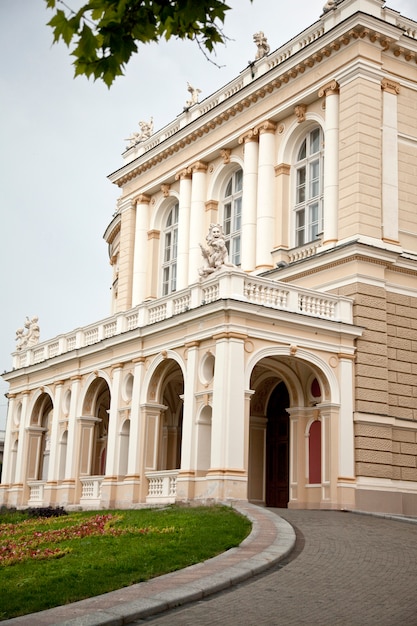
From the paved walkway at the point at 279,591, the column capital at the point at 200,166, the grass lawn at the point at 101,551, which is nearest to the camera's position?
the paved walkway at the point at 279,591

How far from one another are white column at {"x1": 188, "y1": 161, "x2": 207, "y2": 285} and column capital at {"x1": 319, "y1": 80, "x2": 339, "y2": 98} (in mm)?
8466

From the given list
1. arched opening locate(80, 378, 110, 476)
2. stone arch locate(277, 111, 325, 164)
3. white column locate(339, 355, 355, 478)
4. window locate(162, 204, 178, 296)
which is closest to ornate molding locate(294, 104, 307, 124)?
stone arch locate(277, 111, 325, 164)

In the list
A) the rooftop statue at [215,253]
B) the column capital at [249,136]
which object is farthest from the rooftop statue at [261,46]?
the rooftop statue at [215,253]

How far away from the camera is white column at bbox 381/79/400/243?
3047cm

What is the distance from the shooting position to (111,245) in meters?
56.2

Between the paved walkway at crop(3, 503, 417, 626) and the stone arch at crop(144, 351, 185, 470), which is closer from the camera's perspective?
the paved walkway at crop(3, 503, 417, 626)

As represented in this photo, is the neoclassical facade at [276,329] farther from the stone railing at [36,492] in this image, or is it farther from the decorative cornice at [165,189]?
the decorative cornice at [165,189]

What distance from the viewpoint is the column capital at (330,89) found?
3219cm

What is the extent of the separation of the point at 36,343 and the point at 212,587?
3067cm

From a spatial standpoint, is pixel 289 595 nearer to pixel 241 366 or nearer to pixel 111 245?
pixel 241 366

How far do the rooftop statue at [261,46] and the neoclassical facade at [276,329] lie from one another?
97 centimetres

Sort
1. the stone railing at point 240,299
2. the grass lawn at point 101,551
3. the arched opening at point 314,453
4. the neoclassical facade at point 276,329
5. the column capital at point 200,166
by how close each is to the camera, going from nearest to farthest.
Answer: the grass lawn at point 101,551 → the stone railing at point 240,299 → the neoclassical facade at point 276,329 → the arched opening at point 314,453 → the column capital at point 200,166

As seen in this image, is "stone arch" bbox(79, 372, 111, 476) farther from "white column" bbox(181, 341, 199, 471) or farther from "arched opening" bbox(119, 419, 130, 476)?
"white column" bbox(181, 341, 199, 471)

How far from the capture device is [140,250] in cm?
4319
